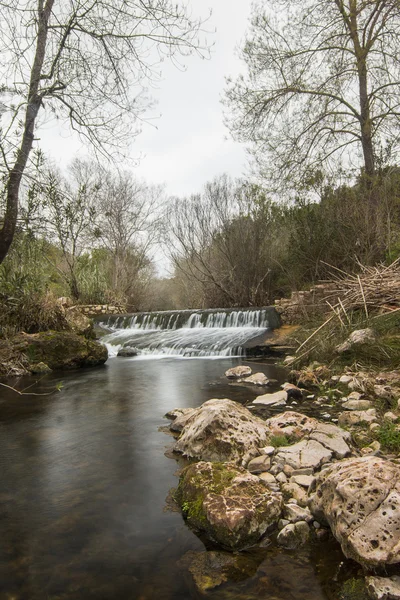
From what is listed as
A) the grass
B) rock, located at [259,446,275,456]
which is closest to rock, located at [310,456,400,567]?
rock, located at [259,446,275,456]

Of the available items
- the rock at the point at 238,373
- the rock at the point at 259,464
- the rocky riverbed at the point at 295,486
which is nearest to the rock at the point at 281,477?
the rocky riverbed at the point at 295,486

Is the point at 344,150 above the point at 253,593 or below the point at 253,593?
above

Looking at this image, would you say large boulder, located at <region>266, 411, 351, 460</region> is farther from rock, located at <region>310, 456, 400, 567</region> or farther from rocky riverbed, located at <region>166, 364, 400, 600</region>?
rock, located at <region>310, 456, 400, 567</region>

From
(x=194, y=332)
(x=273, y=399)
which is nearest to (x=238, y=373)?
(x=273, y=399)

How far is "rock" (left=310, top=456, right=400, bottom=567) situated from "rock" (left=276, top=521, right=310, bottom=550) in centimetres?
12

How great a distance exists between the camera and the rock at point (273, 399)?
452 cm

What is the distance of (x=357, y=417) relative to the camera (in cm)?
353

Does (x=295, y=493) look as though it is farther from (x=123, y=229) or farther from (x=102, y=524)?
(x=123, y=229)

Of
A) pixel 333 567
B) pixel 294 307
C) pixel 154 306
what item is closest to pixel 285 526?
pixel 333 567

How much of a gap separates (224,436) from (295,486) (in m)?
0.77

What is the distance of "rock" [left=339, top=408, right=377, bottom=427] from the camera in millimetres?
3477

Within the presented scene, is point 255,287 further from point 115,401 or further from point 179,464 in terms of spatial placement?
point 179,464

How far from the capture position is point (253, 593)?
1738 mm

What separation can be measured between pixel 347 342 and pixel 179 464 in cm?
345
